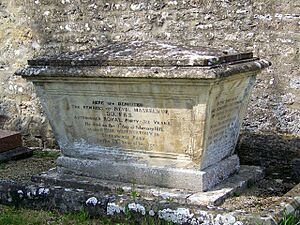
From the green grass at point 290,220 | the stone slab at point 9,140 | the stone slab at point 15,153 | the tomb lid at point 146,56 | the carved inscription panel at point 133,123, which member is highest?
the tomb lid at point 146,56

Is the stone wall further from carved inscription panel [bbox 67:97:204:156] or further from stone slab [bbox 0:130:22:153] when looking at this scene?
carved inscription panel [bbox 67:97:204:156]

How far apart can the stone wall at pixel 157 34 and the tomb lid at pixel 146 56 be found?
0.91 m

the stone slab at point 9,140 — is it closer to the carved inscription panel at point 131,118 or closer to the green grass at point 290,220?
the carved inscription panel at point 131,118

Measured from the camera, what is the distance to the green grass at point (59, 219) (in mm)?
3749

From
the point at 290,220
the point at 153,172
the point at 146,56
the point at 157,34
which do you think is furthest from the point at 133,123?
the point at 157,34

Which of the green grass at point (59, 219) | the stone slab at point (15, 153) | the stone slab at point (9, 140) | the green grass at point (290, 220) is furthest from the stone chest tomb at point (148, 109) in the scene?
the stone slab at point (9, 140)

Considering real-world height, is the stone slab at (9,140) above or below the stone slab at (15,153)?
above

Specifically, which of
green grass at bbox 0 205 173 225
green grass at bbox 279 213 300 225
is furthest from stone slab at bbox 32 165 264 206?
green grass at bbox 279 213 300 225

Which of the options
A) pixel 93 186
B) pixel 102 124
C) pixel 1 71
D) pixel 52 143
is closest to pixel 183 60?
pixel 102 124

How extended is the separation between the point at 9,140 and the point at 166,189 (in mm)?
2544

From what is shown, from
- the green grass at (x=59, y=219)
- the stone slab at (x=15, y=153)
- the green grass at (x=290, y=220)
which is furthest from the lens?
the stone slab at (x=15, y=153)

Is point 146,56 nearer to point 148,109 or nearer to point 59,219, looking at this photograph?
point 148,109

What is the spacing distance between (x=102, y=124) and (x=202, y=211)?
149 centimetres

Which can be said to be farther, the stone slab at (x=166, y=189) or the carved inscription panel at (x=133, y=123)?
the carved inscription panel at (x=133, y=123)
